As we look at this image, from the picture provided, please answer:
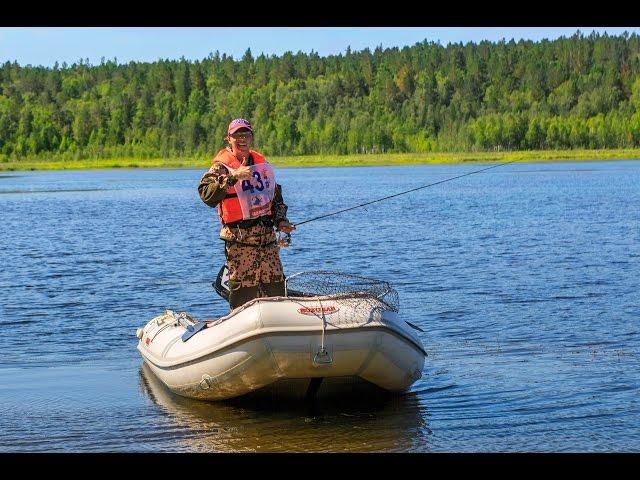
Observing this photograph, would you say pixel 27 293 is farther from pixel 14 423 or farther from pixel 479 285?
pixel 14 423

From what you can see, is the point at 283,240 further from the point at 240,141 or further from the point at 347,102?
the point at 347,102

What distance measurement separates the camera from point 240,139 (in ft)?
26.4

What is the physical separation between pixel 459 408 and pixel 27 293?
9.63 metres

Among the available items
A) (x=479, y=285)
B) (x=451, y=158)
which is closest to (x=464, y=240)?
(x=479, y=285)

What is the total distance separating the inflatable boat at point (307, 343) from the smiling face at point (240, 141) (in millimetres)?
982

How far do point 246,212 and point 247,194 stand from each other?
0.13 metres

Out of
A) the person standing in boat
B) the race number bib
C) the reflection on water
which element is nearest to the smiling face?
the person standing in boat

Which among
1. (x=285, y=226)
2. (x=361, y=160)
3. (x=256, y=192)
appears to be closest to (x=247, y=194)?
(x=256, y=192)

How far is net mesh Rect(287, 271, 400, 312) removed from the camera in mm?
8398

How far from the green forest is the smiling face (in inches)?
3838

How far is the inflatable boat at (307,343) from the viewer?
7.79 metres

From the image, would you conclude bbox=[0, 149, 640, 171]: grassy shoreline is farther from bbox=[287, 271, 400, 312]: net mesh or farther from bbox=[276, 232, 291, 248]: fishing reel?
bbox=[276, 232, 291, 248]: fishing reel

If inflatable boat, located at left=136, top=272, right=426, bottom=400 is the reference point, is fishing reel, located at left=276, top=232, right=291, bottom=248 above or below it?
above

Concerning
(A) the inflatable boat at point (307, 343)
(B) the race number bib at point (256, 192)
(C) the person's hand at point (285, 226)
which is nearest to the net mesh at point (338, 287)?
(A) the inflatable boat at point (307, 343)
